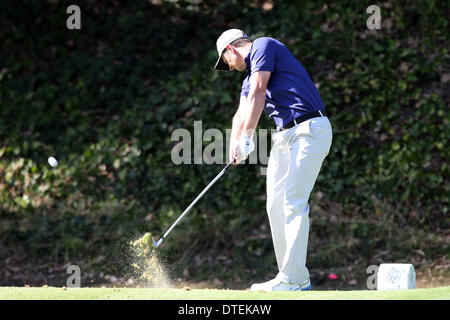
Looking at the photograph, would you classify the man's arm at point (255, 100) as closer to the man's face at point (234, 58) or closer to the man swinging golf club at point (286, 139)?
the man swinging golf club at point (286, 139)

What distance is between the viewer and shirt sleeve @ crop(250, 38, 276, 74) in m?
4.90

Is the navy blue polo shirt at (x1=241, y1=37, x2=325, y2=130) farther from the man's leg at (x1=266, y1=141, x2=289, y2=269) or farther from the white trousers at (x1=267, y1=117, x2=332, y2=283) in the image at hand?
the man's leg at (x1=266, y1=141, x2=289, y2=269)

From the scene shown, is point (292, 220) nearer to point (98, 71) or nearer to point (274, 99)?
point (274, 99)

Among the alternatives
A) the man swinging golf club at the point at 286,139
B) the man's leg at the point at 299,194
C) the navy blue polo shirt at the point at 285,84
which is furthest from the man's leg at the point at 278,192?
the navy blue polo shirt at the point at 285,84

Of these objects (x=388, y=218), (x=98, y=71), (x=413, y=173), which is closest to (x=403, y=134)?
(x=413, y=173)

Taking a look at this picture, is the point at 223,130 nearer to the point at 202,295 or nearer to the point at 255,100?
the point at 255,100

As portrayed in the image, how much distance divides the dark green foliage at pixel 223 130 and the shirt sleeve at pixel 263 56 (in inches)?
116

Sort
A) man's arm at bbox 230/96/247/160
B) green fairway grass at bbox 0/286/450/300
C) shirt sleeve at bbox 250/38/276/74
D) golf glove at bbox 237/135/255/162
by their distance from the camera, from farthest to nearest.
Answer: man's arm at bbox 230/96/247/160
golf glove at bbox 237/135/255/162
shirt sleeve at bbox 250/38/276/74
green fairway grass at bbox 0/286/450/300

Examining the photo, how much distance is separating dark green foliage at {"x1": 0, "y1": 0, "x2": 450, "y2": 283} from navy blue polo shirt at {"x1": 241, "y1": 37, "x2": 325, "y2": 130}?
2718mm

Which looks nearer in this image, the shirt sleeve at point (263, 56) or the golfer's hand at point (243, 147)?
the shirt sleeve at point (263, 56)

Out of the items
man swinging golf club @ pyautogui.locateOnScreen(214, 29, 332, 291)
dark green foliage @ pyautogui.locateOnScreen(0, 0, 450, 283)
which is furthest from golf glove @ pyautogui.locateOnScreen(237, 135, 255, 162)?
dark green foliage @ pyautogui.locateOnScreen(0, 0, 450, 283)

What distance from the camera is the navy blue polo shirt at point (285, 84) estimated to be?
196 inches

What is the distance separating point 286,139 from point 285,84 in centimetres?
39

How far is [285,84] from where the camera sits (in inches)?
198
